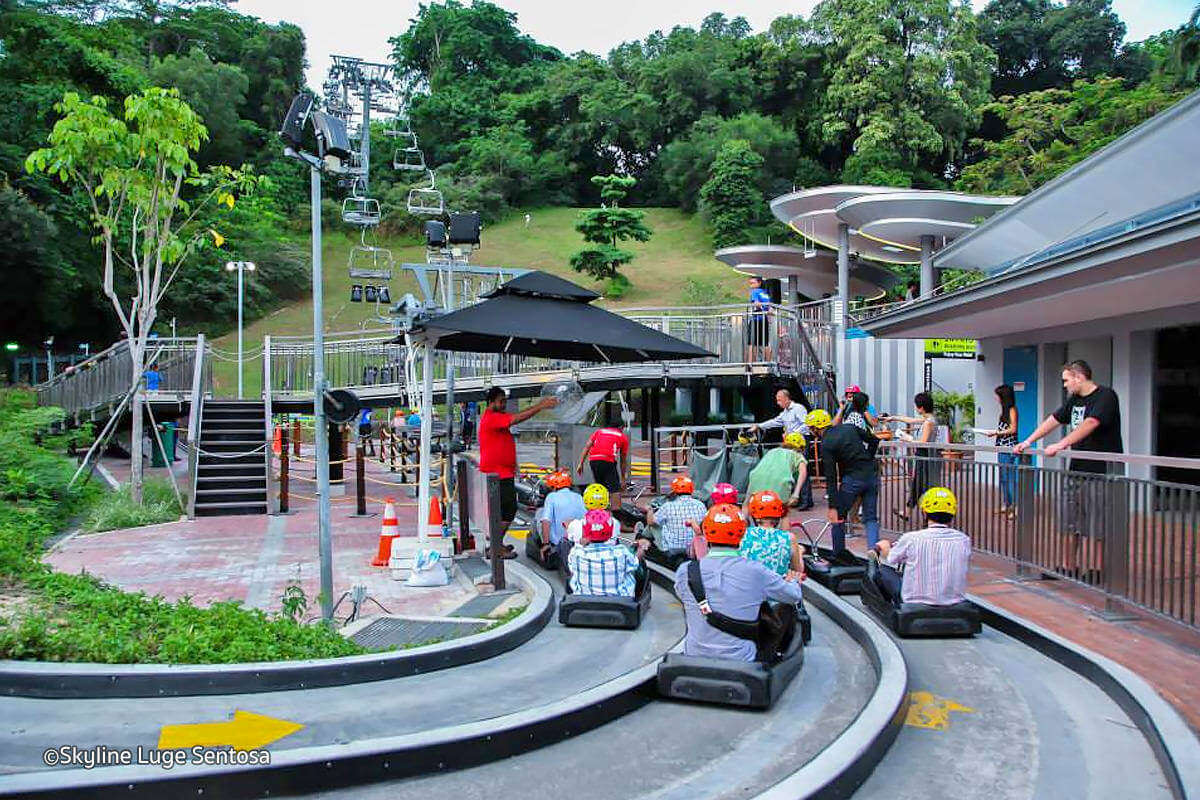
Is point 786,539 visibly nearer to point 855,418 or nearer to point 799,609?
point 799,609

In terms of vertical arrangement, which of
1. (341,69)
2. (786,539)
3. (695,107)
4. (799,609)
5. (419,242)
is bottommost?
(799,609)

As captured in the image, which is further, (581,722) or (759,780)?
(581,722)

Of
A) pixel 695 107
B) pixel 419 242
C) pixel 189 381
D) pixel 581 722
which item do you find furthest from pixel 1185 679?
pixel 695 107

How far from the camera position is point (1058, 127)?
30812 millimetres

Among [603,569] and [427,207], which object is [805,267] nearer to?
[427,207]

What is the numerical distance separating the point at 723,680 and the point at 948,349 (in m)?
16.5

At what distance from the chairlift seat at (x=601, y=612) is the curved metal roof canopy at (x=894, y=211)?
689 inches

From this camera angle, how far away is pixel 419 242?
6406 centimetres

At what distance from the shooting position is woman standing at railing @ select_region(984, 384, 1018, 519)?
8680 mm

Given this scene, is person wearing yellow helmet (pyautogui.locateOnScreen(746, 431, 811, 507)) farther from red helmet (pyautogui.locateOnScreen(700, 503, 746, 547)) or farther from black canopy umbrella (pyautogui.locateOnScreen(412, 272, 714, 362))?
red helmet (pyautogui.locateOnScreen(700, 503, 746, 547))

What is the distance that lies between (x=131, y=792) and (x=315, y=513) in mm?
11741

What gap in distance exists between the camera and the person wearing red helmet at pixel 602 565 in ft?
24.8

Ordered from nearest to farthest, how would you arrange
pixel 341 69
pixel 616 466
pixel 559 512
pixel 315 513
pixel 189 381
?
pixel 559 512
pixel 616 466
pixel 315 513
pixel 341 69
pixel 189 381

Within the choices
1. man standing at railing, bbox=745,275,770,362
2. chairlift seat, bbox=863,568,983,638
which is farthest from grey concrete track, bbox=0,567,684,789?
man standing at railing, bbox=745,275,770,362
